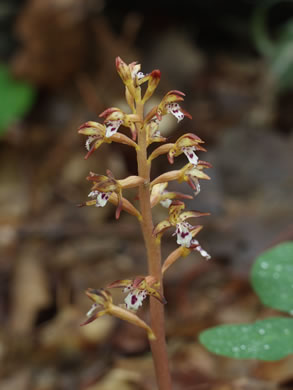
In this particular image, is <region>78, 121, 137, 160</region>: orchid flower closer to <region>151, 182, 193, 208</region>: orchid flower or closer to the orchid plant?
the orchid plant

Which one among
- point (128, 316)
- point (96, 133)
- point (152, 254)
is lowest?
point (128, 316)

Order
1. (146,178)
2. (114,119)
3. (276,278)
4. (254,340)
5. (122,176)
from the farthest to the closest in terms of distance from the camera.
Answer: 1. (122,176)
2. (276,278)
3. (254,340)
4. (146,178)
5. (114,119)

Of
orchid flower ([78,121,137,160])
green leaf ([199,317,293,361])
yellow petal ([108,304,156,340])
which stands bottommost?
green leaf ([199,317,293,361])

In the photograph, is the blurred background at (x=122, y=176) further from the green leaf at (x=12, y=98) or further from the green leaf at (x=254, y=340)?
the green leaf at (x=254, y=340)

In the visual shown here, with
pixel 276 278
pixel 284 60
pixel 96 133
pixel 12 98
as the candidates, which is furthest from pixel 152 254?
pixel 284 60

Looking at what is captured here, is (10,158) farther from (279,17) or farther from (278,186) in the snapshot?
(279,17)

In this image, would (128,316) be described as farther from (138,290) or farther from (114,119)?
(114,119)

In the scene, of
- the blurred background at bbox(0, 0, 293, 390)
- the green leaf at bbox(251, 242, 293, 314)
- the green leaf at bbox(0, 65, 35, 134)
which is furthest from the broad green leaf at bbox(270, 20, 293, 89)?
the green leaf at bbox(251, 242, 293, 314)
